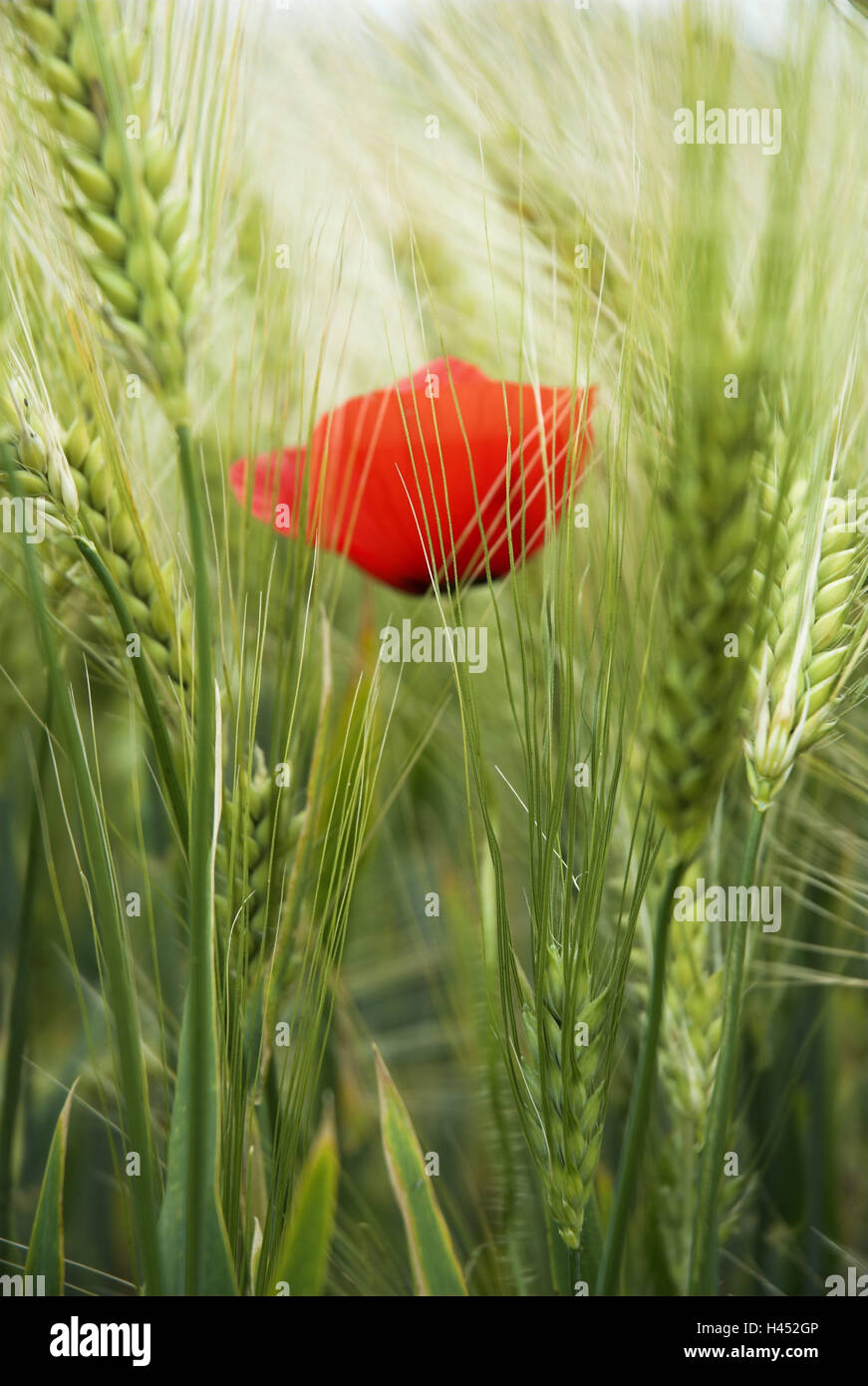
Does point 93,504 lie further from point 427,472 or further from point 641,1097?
point 641,1097

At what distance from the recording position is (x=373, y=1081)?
53cm

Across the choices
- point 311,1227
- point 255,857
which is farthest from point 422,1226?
point 255,857

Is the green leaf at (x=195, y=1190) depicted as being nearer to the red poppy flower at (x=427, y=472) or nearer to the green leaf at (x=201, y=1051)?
the green leaf at (x=201, y=1051)

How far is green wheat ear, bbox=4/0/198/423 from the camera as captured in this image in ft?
0.98

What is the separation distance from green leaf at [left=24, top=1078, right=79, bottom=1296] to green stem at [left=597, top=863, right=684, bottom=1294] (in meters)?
0.21

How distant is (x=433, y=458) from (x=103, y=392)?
0.43 feet

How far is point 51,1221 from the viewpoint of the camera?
382mm

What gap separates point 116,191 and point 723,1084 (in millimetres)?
376

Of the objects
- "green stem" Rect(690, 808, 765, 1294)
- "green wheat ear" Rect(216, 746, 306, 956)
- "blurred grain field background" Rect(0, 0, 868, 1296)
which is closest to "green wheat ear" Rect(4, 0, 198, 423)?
"blurred grain field background" Rect(0, 0, 868, 1296)

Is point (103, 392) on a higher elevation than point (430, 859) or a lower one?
higher

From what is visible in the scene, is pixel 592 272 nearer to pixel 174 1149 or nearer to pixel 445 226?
pixel 445 226
